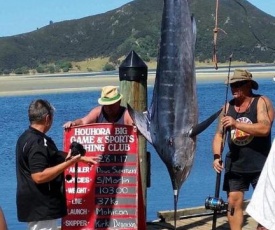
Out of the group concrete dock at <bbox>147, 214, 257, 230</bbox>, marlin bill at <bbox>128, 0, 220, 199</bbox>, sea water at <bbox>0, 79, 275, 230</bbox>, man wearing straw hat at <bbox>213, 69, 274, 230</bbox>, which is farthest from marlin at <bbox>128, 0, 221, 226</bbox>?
sea water at <bbox>0, 79, 275, 230</bbox>

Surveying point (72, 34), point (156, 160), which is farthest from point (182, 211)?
point (72, 34)

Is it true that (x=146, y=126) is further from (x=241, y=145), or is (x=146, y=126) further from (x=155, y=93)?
(x=241, y=145)

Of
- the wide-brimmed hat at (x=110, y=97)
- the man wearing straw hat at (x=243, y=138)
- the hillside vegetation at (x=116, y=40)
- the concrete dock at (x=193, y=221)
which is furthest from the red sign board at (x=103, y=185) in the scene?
the hillside vegetation at (x=116, y=40)

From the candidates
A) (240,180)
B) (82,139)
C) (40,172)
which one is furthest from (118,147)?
(40,172)

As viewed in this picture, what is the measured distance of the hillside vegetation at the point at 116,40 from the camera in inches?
4038

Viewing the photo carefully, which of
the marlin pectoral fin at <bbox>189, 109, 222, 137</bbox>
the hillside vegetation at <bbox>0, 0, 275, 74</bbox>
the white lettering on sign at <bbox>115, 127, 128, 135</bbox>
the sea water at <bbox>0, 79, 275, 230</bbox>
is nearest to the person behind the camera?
the marlin pectoral fin at <bbox>189, 109, 222, 137</bbox>

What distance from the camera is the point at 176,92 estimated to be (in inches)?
196

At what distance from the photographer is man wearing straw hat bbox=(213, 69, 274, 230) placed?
5863mm

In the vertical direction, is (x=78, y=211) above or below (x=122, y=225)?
above

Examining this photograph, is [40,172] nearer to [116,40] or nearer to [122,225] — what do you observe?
[122,225]

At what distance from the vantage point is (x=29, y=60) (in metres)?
125

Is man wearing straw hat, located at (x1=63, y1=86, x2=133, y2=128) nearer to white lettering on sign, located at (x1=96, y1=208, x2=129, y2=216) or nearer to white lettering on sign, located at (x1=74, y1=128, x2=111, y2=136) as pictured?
white lettering on sign, located at (x1=74, y1=128, x2=111, y2=136)

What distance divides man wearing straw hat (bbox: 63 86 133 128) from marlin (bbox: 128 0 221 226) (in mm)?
1123

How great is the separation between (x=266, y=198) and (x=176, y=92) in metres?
1.50
